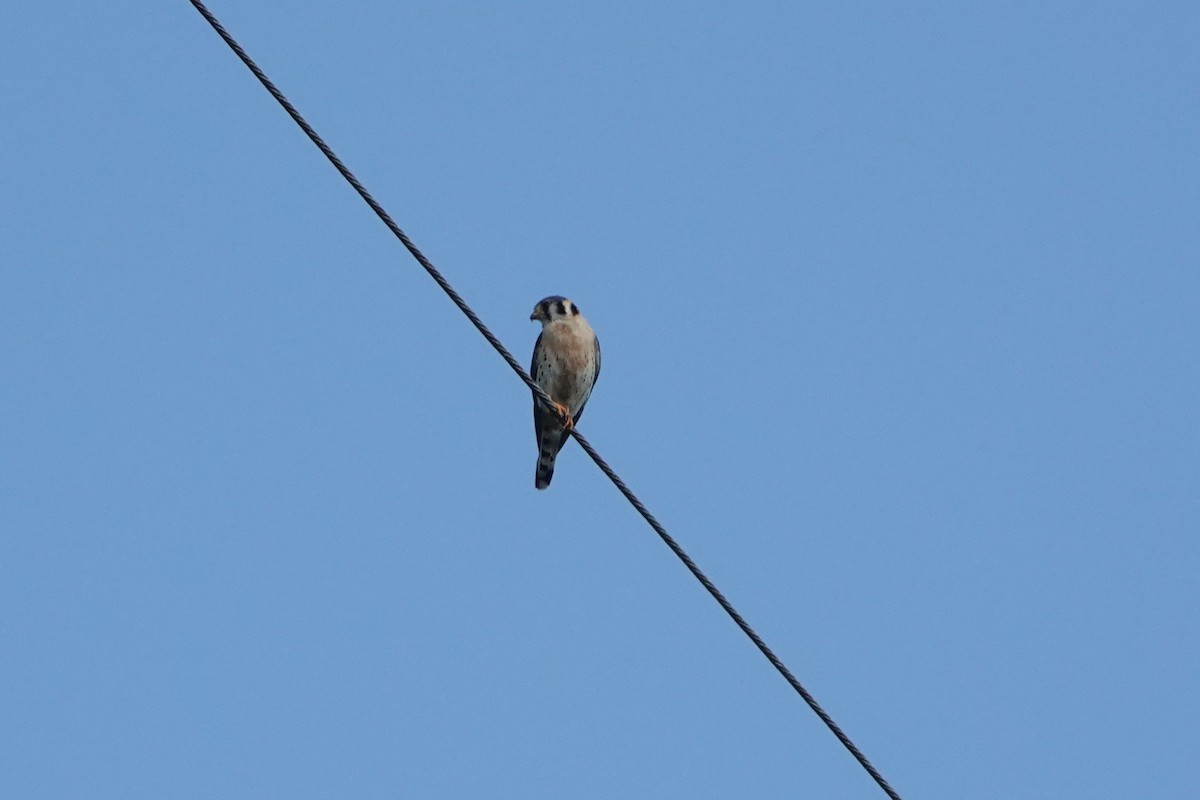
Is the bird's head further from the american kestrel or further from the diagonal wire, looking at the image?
the diagonal wire

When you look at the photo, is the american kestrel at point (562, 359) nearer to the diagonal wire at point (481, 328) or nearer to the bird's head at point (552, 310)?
the bird's head at point (552, 310)

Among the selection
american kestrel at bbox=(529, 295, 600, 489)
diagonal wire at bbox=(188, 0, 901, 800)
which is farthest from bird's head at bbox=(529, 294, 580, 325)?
diagonal wire at bbox=(188, 0, 901, 800)

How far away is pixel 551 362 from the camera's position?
968 centimetres

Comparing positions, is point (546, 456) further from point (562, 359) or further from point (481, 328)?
point (481, 328)

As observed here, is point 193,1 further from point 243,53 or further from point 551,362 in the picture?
point 551,362

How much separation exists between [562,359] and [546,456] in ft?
2.45

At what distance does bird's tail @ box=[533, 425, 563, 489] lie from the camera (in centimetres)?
997

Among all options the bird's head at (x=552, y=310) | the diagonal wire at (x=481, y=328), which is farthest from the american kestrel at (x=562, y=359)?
the diagonal wire at (x=481, y=328)

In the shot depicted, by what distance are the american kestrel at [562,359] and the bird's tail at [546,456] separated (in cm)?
1

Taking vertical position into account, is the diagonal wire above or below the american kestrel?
below

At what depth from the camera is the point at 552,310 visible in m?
9.71

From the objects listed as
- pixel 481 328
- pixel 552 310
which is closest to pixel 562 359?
pixel 552 310

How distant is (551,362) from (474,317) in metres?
4.40

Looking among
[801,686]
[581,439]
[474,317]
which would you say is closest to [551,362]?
[581,439]
